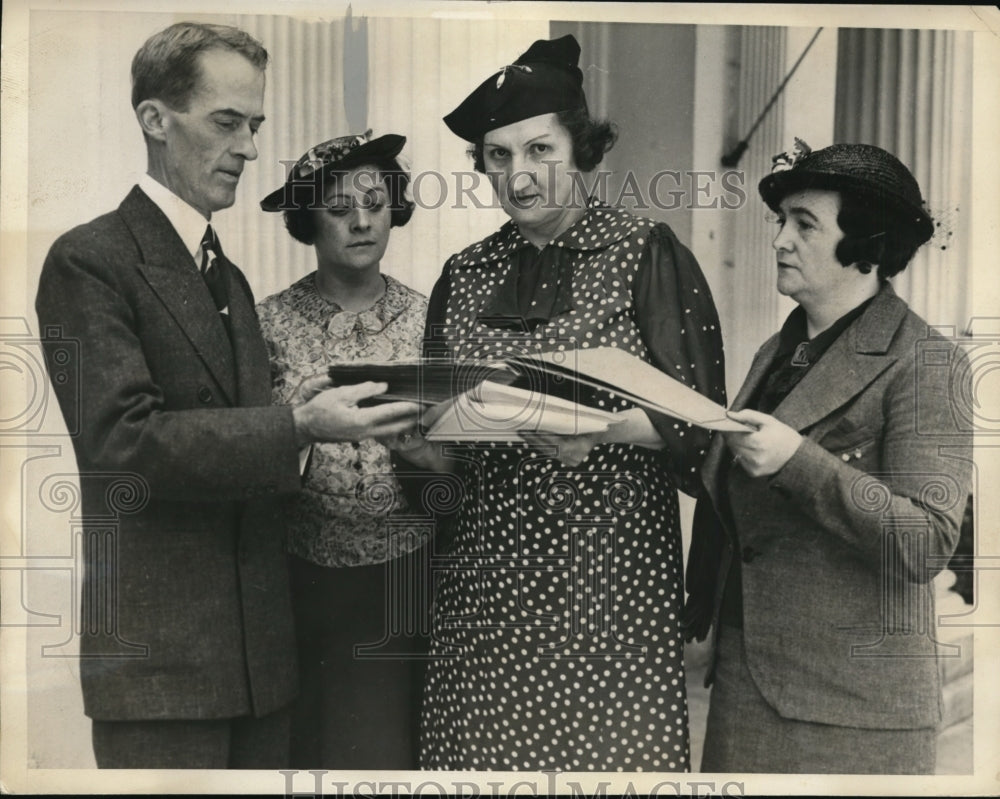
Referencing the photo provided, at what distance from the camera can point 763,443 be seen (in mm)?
2773

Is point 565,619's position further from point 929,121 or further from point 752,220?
point 929,121

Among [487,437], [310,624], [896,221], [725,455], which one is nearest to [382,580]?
[310,624]

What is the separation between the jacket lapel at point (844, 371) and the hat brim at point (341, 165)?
1221 mm

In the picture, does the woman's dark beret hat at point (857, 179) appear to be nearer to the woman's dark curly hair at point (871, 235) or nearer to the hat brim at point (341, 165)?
the woman's dark curly hair at point (871, 235)

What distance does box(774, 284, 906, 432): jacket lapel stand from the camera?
2.78 metres

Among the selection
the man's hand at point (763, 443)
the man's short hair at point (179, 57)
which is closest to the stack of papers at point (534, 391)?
the man's hand at point (763, 443)

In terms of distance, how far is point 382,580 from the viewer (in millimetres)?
2963

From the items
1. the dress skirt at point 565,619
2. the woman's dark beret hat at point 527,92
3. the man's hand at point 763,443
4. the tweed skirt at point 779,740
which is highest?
the woman's dark beret hat at point 527,92

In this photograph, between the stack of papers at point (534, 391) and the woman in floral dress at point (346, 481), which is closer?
the stack of papers at point (534, 391)

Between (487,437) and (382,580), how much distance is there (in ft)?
1.56

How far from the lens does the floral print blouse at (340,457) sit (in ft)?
9.58

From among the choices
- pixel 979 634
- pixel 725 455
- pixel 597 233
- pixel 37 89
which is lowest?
pixel 979 634

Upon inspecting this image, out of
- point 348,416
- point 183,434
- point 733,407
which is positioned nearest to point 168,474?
point 183,434

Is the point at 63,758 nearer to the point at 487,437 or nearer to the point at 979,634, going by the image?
the point at 487,437
